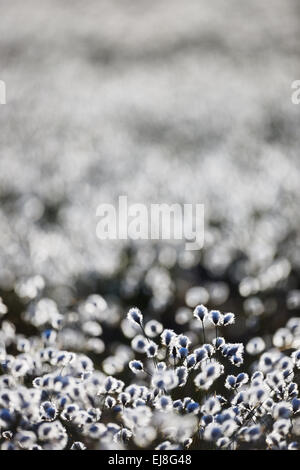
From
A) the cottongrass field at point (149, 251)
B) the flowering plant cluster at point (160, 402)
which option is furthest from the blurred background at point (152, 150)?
the flowering plant cluster at point (160, 402)

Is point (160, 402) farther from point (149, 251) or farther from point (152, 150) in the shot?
point (152, 150)

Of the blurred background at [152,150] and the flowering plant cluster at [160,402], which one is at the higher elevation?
the blurred background at [152,150]

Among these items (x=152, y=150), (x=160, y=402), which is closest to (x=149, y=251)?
(x=152, y=150)

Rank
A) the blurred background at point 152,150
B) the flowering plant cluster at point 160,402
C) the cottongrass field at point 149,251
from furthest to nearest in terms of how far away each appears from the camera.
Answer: the blurred background at point 152,150 → the cottongrass field at point 149,251 → the flowering plant cluster at point 160,402

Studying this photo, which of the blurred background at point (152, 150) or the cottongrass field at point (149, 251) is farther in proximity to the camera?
the blurred background at point (152, 150)

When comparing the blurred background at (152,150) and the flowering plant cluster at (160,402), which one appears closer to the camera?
the flowering plant cluster at (160,402)

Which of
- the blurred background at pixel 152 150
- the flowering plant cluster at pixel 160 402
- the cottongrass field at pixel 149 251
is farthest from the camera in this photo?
the blurred background at pixel 152 150

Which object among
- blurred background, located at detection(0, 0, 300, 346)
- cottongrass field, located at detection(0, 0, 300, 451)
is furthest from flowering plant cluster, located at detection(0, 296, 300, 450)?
blurred background, located at detection(0, 0, 300, 346)

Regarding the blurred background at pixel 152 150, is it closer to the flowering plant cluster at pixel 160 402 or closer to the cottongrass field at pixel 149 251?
the cottongrass field at pixel 149 251

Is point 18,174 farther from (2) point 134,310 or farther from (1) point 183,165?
(2) point 134,310
